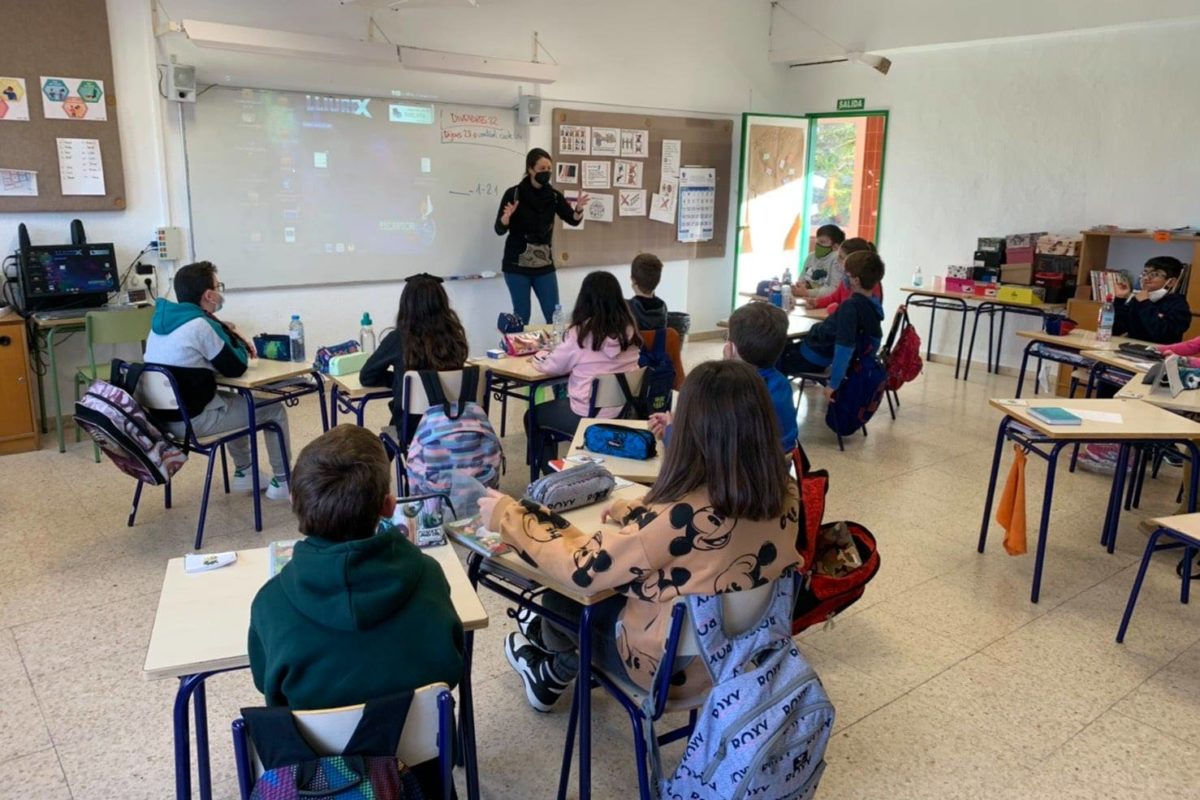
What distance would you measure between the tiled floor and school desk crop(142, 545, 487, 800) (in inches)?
18.9

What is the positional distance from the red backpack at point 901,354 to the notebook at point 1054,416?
7.58 ft

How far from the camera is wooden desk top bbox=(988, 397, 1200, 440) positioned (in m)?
3.47

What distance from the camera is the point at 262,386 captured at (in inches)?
162

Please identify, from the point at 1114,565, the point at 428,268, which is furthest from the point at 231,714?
the point at 428,268

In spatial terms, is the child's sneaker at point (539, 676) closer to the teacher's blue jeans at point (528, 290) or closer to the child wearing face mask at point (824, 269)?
the child wearing face mask at point (824, 269)

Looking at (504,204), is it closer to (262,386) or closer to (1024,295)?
(262,386)

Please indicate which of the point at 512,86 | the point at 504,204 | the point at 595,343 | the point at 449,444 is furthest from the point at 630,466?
the point at 512,86

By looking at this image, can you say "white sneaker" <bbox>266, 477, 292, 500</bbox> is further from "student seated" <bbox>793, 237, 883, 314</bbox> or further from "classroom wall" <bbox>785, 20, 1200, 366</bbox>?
"classroom wall" <bbox>785, 20, 1200, 366</bbox>

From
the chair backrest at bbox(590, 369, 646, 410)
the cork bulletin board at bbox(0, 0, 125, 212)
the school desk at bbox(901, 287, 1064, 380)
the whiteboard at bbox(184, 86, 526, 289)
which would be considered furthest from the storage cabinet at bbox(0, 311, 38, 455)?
the school desk at bbox(901, 287, 1064, 380)

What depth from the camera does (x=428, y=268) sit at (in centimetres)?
715

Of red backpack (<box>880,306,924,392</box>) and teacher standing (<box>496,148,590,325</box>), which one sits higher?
teacher standing (<box>496,148,590,325</box>)

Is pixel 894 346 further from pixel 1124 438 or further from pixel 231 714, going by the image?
pixel 231 714

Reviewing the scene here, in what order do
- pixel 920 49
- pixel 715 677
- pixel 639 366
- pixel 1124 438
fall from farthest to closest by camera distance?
pixel 920 49 < pixel 639 366 < pixel 1124 438 < pixel 715 677

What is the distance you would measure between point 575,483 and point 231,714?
1.32 m
